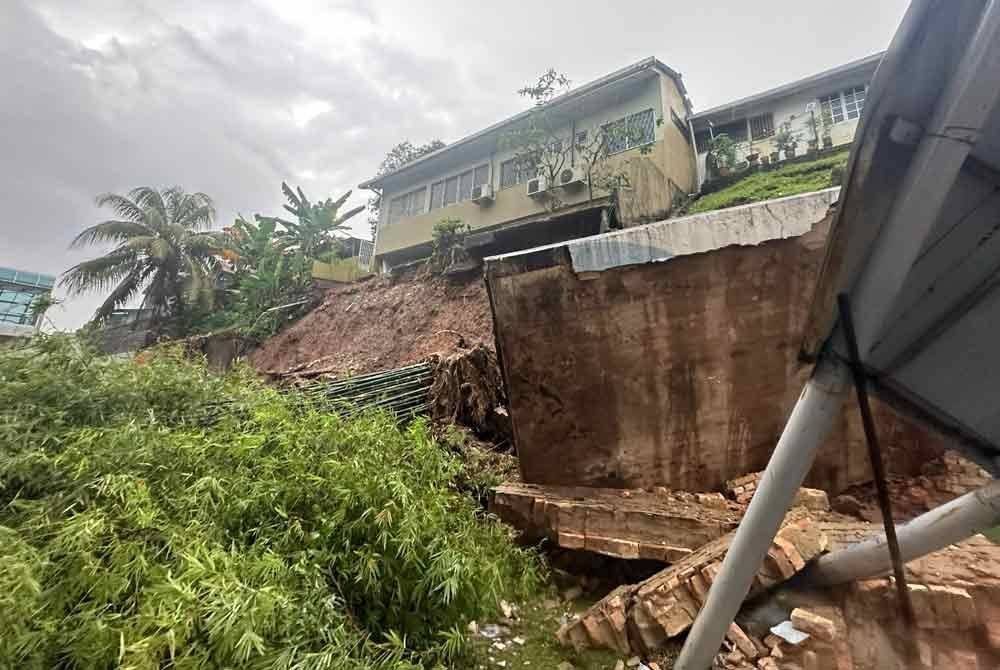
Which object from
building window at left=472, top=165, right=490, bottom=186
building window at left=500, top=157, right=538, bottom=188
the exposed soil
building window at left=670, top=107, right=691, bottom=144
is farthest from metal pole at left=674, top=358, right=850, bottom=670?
building window at left=472, top=165, right=490, bottom=186

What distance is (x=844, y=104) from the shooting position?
10.8 meters

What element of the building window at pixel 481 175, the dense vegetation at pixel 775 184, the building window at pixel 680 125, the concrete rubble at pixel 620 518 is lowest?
the concrete rubble at pixel 620 518

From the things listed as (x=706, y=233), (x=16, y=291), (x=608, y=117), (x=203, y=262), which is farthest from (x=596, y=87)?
(x=16, y=291)

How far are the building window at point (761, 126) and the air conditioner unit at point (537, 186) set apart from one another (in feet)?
19.4

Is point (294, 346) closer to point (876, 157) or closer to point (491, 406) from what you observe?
point (491, 406)

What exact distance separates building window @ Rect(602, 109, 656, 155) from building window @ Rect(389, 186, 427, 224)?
5784 millimetres

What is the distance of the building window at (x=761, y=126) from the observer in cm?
1171

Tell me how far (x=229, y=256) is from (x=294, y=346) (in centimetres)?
662

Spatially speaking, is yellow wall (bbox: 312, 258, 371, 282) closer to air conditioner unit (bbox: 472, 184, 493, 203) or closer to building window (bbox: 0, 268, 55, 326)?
air conditioner unit (bbox: 472, 184, 493, 203)

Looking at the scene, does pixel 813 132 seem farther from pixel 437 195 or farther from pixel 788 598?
pixel 788 598

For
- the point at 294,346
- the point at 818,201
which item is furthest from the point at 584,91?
the point at 294,346

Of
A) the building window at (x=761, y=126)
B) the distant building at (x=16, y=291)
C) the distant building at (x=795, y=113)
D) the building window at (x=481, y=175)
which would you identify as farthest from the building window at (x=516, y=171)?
the distant building at (x=16, y=291)

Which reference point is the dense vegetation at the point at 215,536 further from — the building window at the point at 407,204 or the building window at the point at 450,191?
the building window at the point at 407,204

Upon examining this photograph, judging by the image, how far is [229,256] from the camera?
51.5 ft
